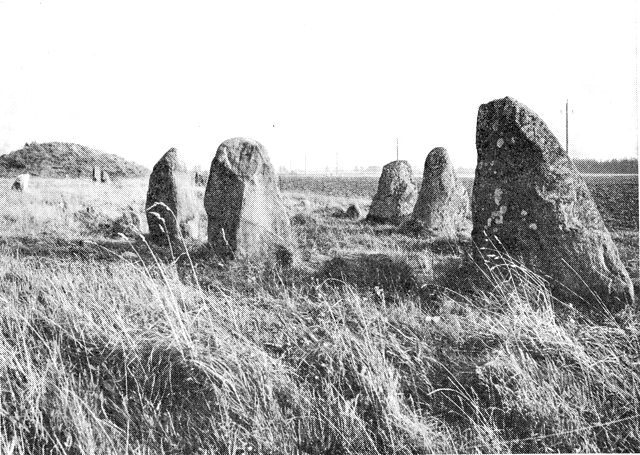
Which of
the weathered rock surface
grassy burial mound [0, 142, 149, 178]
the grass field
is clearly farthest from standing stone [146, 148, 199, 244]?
grassy burial mound [0, 142, 149, 178]

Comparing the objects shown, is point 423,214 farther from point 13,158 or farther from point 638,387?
point 13,158

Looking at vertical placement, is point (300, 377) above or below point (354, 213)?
below

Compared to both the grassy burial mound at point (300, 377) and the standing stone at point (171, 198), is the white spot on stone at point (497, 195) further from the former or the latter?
the standing stone at point (171, 198)

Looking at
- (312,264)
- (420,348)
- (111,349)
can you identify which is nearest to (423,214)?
(312,264)

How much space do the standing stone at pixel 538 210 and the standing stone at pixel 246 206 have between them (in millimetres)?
3040

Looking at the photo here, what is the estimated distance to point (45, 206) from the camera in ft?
48.9

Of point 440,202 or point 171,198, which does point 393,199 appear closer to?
point 440,202

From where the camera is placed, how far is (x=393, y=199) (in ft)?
46.3

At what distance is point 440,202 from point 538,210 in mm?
6170

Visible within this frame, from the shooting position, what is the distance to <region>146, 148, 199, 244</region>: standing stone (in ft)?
33.1

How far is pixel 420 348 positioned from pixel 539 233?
8.32ft

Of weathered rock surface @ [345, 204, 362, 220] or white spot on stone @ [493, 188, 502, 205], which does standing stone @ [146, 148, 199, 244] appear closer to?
weathered rock surface @ [345, 204, 362, 220]

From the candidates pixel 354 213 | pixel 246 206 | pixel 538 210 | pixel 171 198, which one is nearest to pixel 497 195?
pixel 538 210

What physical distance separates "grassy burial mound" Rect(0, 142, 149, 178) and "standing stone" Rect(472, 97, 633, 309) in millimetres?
31986
